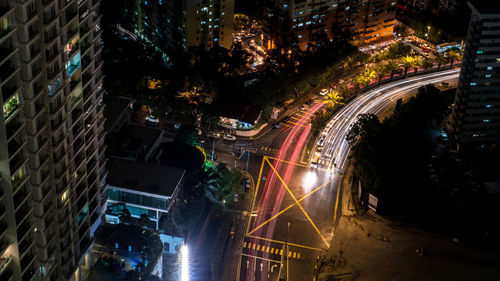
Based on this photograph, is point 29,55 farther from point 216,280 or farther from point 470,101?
point 470,101

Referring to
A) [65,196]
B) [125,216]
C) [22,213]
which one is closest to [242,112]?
[125,216]

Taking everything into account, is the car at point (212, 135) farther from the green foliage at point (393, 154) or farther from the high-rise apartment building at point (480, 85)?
the high-rise apartment building at point (480, 85)

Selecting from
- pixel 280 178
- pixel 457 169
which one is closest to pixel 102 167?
pixel 280 178

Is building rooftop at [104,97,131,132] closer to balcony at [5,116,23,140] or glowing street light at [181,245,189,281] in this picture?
glowing street light at [181,245,189,281]

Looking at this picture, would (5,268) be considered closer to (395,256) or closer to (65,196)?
(65,196)

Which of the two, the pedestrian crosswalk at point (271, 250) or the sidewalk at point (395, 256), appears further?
the pedestrian crosswalk at point (271, 250)

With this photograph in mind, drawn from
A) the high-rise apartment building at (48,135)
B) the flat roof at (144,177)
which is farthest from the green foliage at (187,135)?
the high-rise apartment building at (48,135)
